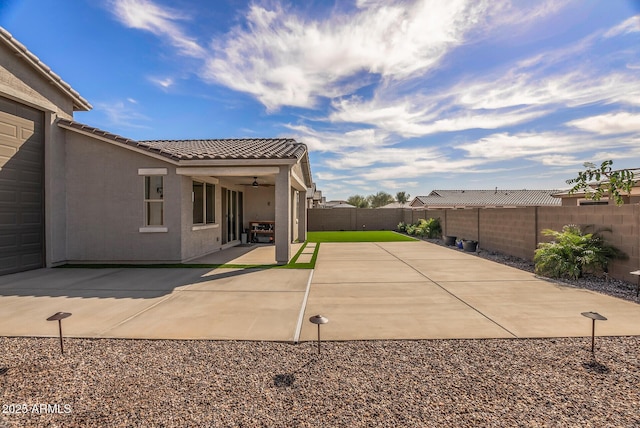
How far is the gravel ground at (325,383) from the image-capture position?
246 cm

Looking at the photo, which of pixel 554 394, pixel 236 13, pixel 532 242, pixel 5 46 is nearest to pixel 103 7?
pixel 5 46

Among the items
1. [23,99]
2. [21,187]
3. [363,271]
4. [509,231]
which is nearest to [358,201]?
[509,231]

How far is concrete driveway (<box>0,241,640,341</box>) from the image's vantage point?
4.31 meters

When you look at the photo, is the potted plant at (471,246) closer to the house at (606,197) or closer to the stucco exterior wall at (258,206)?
the house at (606,197)

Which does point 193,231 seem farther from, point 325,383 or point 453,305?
point 325,383

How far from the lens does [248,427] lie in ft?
7.71

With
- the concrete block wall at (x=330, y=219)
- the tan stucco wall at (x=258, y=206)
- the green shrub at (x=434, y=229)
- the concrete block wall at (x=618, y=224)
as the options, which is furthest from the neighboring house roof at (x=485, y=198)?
the concrete block wall at (x=618, y=224)

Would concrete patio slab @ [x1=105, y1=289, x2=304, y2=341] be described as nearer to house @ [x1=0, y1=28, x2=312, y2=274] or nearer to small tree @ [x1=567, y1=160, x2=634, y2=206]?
house @ [x1=0, y1=28, x2=312, y2=274]

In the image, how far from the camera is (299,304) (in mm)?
5539

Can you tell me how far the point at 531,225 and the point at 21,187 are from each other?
1616 centimetres

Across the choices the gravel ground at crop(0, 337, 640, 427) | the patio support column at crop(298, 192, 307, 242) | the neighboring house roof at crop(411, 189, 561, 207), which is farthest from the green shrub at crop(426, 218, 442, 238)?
the neighboring house roof at crop(411, 189, 561, 207)

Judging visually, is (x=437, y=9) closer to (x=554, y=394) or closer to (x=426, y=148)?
(x=554, y=394)

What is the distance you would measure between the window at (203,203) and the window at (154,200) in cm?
127

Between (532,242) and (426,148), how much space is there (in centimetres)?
1360
